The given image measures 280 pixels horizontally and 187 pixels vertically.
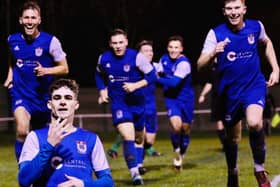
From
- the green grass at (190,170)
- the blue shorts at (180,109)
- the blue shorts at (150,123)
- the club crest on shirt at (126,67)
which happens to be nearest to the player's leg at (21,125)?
the green grass at (190,170)

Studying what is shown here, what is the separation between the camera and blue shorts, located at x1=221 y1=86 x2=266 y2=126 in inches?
360

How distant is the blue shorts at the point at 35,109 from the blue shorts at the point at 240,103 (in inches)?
91.3

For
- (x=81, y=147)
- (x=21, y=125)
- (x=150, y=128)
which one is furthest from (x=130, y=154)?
(x=81, y=147)

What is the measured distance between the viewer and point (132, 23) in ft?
A: 113

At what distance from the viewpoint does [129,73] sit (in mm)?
Answer: 11438

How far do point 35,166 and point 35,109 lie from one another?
171 inches

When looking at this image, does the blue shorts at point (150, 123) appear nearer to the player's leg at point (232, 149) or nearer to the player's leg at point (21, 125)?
the player's leg at point (21, 125)

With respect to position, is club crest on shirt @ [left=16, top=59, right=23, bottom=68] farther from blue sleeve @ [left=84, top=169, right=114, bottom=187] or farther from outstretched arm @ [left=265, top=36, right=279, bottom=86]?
blue sleeve @ [left=84, top=169, right=114, bottom=187]

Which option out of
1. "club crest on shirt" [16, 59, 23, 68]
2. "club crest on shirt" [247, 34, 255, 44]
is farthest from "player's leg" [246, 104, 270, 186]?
"club crest on shirt" [16, 59, 23, 68]

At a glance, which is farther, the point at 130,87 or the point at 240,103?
the point at 130,87

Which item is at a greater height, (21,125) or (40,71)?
(40,71)

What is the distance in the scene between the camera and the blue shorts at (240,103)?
9.13 metres

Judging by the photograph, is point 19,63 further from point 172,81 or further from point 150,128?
point 150,128

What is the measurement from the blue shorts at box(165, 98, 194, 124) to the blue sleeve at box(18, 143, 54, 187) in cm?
793
